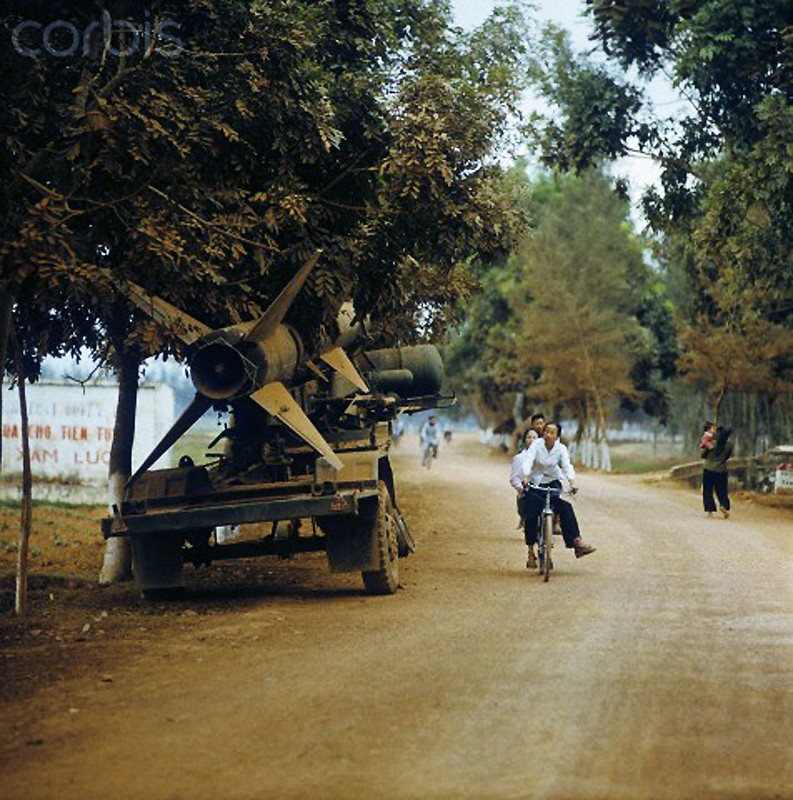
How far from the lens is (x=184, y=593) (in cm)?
1533

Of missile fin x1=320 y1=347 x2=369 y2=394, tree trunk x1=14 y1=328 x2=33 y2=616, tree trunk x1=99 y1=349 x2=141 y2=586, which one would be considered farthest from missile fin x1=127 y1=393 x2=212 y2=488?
tree trunk x1=99 y1=349 x2=141 y2=586

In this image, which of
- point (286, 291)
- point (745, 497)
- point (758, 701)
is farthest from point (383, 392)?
point (745, 497)

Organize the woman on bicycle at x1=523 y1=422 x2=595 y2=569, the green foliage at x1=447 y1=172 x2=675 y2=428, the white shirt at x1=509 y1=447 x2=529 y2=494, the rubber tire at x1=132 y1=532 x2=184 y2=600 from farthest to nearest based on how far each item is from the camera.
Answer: the green foliage at x1=447 y1=172 x2=675 y2=428 → the white shirt at x1=509 y1=447 x2=529 y2=494 → the woman on bicycle at x1=523 y1=422 x2=595 y2=569 → the rubber tire at x1=132 y1=532 x2=184 y2=600

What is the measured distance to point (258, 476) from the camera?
14922 mm

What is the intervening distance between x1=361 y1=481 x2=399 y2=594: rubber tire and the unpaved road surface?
21 cm

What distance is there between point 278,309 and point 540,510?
188 inches

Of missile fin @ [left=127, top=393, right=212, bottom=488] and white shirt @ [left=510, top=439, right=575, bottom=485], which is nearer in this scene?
missile fin @ [left=127, top=393, right=212, bottom=488]

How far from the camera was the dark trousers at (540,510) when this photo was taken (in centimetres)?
1644

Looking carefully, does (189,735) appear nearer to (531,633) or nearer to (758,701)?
(758,701)

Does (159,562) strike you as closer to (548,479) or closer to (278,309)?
(278,309)

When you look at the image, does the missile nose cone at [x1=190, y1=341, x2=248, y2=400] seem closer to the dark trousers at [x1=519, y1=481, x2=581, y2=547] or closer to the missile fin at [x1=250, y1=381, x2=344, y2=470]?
the missile fin at [x1=250, y1=381, x2=344, y2=470]

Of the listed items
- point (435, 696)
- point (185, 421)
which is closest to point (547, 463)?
point (185, 421)

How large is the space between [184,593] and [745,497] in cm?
2112

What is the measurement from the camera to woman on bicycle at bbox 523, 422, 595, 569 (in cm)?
1638
